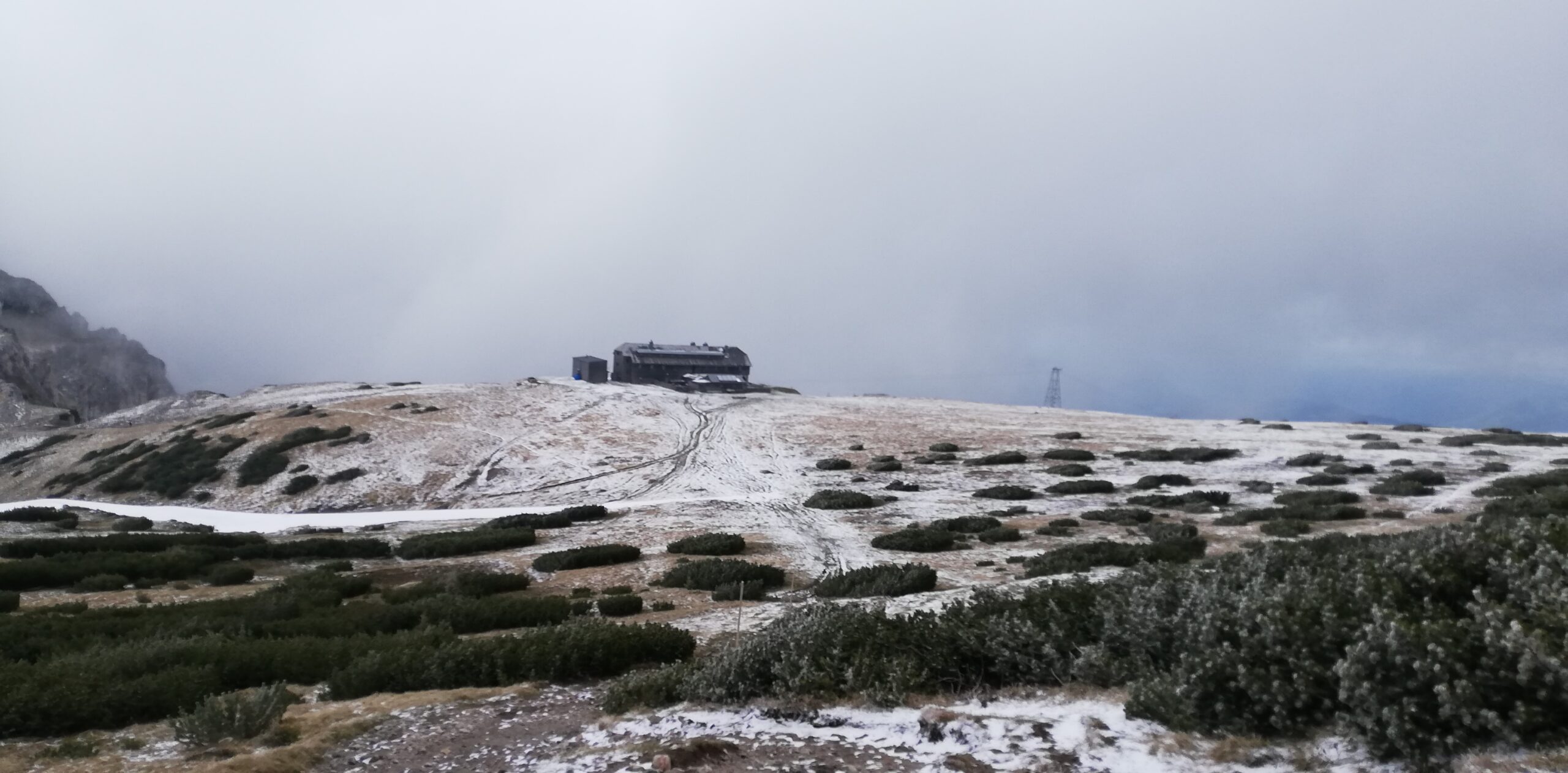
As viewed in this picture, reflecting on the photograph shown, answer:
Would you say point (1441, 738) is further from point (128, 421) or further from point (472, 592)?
point (128, 421)

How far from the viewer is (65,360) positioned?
440 ft

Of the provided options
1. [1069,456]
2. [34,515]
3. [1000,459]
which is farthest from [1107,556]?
[34,515]

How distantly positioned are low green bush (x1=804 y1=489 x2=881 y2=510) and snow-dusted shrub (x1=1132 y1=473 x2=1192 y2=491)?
30.9 feet

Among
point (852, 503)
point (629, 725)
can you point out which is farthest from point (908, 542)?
point (629, 725)

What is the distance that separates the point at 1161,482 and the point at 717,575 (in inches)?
805

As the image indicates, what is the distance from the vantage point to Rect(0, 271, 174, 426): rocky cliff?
11212 cm

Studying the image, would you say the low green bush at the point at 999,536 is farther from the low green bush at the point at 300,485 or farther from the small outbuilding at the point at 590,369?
the small outbuilding at the point at 590,369

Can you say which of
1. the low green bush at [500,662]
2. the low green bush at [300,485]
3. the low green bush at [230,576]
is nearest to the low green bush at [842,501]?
the low green bush at [230,576]

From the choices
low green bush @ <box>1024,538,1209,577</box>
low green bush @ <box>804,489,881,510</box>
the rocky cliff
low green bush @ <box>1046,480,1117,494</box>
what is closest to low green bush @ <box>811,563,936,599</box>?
low green bush @ <box>1024,538,1209,577</box>

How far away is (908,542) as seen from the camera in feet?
70.9

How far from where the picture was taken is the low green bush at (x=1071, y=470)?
34.5 m

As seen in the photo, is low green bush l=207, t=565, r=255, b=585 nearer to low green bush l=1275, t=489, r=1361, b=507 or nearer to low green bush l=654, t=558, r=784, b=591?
low green bush l=654, t=558, r=784, b=591

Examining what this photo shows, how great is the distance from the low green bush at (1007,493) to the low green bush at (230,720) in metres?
24.8

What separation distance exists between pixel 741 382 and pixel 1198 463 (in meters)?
53.1
